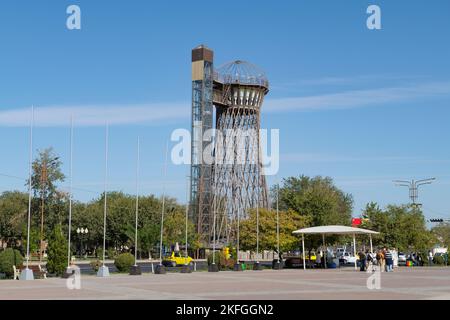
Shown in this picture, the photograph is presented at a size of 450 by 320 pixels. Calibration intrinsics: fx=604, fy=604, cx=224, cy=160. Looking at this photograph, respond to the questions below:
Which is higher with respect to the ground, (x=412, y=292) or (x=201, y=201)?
(x=201, y=201)

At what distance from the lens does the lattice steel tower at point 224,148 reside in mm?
84938

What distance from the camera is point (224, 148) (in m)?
89.4

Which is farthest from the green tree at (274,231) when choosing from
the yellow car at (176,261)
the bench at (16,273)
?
the bench at (16,273)

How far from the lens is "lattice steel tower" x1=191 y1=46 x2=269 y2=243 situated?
3344 inches

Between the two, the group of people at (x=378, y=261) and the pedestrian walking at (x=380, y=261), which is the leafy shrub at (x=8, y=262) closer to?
the group of people at (x=378, y=261)

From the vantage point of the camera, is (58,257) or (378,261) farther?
(378,261)

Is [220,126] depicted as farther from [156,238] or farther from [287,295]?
[287,295]

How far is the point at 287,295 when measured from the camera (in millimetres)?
21609

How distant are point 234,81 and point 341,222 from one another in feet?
116

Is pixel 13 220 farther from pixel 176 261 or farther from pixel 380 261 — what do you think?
pixel 380 261

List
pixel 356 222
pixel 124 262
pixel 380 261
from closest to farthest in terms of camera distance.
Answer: pixel 124 262 → pixel 380 261 → pixel 356 222

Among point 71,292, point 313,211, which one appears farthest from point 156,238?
point 71,292

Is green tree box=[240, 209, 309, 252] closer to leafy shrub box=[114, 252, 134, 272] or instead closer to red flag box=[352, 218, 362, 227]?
red flag box=[352, 218, 362, 227]

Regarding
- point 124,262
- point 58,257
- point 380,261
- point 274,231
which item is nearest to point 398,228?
point 274,231
